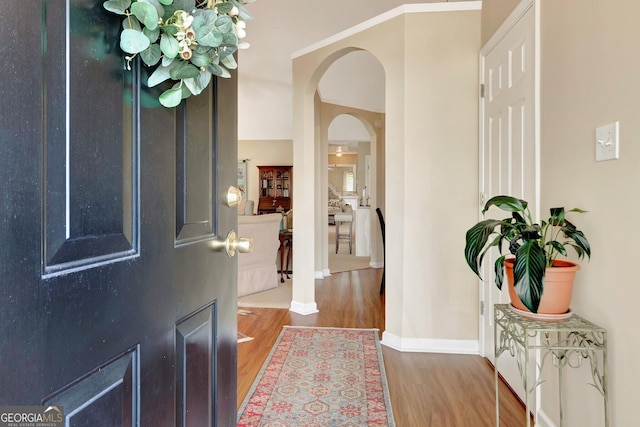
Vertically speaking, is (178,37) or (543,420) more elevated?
(178,37)

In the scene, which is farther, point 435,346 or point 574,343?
point 435,346

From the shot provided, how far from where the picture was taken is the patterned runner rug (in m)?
Result: 1.74

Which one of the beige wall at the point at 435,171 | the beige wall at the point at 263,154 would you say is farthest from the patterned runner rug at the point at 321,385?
the beige wall at the point at 263,154

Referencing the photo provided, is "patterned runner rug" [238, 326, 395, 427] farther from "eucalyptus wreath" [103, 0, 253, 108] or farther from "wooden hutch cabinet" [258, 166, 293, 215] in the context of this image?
"wooden hutch cabinet" [258, 166, 293, 215]

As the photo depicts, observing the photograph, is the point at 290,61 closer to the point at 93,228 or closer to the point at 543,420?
the point at 543,420

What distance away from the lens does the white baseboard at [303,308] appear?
3385 millimetres

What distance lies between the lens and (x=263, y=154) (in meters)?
8.72

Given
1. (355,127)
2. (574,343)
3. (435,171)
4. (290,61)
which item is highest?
(290,61)

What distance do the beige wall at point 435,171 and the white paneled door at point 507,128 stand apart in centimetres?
12

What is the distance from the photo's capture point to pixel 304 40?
13.6 ft

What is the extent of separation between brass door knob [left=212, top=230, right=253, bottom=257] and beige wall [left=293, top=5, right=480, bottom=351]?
1.80 m

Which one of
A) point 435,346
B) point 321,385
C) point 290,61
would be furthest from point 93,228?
point 290,61

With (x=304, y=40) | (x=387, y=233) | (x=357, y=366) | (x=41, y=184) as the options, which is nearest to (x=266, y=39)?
(x=304, y=40)

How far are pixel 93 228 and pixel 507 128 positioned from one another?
2205 mm
